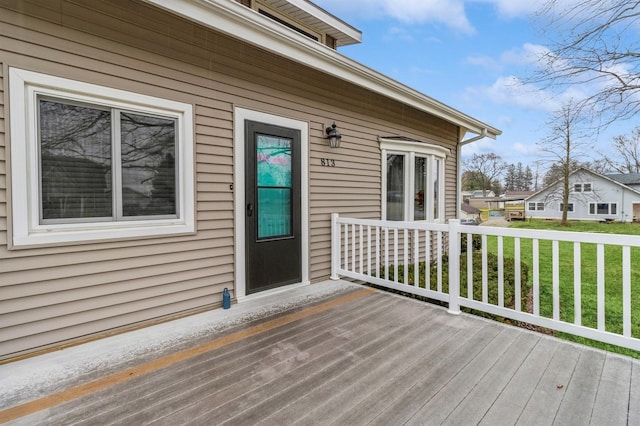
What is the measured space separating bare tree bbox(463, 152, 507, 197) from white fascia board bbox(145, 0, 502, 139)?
129 ft

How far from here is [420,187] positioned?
6.10 metres

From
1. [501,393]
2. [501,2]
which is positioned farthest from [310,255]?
[501,2]

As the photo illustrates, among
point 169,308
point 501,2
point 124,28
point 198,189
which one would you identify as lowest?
point 169,308

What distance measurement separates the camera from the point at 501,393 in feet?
6.19

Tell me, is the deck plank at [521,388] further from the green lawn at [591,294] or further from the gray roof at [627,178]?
the gray roof at [627,178]

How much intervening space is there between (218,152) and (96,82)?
110 cm

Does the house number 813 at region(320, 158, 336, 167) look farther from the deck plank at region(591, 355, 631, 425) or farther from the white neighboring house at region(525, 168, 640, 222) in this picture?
the white neighboring house at region(525, 168, 640, 222)

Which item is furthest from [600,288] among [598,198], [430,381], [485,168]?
[485,168]

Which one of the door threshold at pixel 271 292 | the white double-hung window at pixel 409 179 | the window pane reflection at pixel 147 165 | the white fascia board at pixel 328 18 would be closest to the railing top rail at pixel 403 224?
the door threshold at pixel 271 292

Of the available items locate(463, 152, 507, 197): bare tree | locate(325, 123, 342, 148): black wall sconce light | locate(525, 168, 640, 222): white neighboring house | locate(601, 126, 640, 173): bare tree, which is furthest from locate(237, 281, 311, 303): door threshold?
locate(463, 152, 507, 197): bare tree

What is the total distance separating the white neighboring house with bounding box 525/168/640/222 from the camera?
25.9 metres

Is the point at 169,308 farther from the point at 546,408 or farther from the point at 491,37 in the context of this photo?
the point at 491,37

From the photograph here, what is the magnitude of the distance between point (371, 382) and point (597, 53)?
612 centimetres

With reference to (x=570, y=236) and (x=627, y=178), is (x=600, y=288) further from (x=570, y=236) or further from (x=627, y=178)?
(x=627, y=178)
